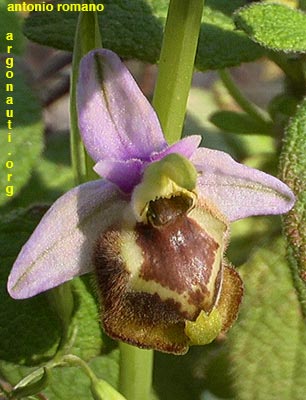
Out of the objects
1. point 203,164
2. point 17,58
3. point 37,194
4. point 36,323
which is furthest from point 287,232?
point 37,194

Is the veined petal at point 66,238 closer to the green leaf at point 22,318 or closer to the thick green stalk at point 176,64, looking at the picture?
the thick green stalk at point 176,64

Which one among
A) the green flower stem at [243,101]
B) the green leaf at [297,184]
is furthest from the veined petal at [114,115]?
the green flower stem at [243,101]

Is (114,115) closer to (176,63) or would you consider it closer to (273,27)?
(176,63)

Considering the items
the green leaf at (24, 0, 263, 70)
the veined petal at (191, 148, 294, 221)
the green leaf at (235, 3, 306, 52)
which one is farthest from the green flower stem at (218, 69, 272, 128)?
the veined petal at (191, 148, 294, 221)

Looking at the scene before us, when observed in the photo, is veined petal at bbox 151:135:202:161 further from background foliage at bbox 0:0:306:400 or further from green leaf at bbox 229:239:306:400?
green leaf at bbox 229:239:306:400

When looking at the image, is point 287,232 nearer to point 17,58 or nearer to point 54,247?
point 54,247
